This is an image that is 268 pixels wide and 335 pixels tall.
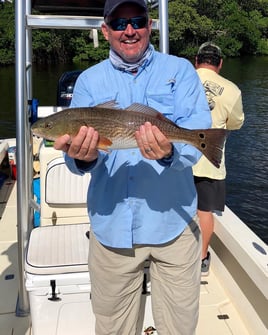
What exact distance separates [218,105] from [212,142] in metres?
1.71

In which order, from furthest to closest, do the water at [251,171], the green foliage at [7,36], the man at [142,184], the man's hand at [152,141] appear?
the green foliage at [7,36] < the water at [251,171] < the man at [142,184] < the man's hand at [152,141]

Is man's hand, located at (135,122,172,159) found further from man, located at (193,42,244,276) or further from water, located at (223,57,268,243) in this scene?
water, located at (223,57,268,243)

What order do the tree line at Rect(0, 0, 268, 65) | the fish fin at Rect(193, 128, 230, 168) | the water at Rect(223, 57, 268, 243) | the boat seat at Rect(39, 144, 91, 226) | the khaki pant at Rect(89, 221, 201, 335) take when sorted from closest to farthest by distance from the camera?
the fish fin at Rect(193, 128, 230, 168), the khaki pant at Rect(89, 221, 201, 335), the boat seat at Rect(39, 144, 91, 226), the water at Rect(223, 57, 268, 243), the tree line at Rect(0, 0, 268, 65)

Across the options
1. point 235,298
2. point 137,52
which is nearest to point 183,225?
point 137,52

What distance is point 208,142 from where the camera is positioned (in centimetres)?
198

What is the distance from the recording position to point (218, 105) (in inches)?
142

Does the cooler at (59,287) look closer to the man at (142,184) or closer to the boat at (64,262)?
the boat at (64,262)

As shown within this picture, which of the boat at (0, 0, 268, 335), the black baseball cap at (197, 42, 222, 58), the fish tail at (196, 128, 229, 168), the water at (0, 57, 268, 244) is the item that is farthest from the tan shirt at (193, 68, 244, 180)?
the water at (0, 57, 268, 244)

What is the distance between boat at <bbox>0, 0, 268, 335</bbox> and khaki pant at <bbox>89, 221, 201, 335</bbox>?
0.47 m

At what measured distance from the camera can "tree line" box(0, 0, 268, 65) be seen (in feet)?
149

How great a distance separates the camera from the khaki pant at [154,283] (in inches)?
87.4

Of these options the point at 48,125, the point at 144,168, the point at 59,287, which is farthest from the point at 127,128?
the point at 59,287

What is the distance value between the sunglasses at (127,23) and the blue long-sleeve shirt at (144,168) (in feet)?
0.55

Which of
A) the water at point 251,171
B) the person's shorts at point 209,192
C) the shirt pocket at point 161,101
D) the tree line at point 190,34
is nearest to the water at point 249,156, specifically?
the water at point 251,171
